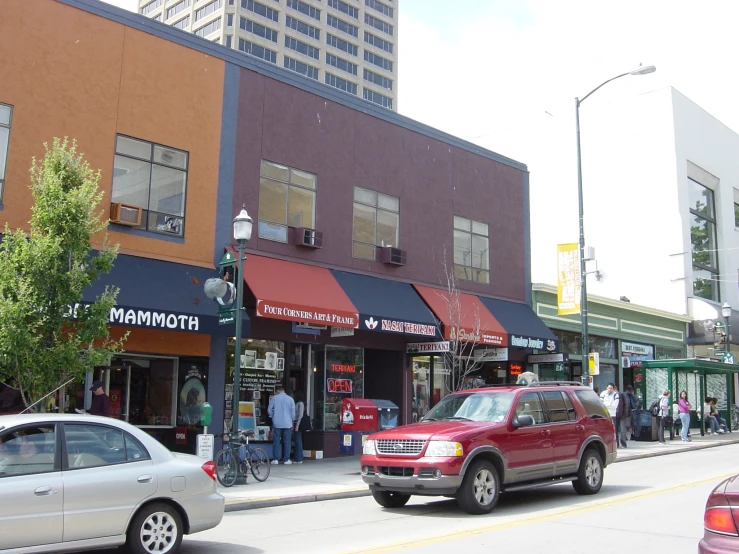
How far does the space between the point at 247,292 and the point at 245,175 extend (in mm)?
2994

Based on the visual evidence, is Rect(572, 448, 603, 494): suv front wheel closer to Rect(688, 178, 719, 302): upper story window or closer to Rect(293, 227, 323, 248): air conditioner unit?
Rect(293, 227, 323, 248): air conditioner unit

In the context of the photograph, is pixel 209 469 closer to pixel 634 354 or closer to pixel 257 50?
pixel 634 354

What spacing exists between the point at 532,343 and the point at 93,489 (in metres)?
17.0

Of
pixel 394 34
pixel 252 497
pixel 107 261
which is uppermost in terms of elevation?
pixel 394 34

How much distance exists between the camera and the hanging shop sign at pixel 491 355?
22703 mm

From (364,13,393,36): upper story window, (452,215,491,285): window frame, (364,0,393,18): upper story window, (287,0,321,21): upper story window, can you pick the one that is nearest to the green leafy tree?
(452,215,491,285): window frame

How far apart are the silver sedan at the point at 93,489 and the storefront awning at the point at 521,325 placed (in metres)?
15.0

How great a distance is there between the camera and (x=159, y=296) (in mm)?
15352

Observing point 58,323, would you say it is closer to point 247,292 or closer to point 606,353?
point 247,292

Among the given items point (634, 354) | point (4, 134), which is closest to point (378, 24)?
point (634, 354)

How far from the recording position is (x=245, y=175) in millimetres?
18297

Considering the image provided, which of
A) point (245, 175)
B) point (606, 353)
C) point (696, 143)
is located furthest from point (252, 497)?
point (696, 143)

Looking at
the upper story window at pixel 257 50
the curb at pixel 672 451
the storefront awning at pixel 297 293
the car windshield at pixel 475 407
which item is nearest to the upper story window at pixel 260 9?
the upper story window at pixel 257 50

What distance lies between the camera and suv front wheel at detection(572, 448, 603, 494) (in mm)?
12648
